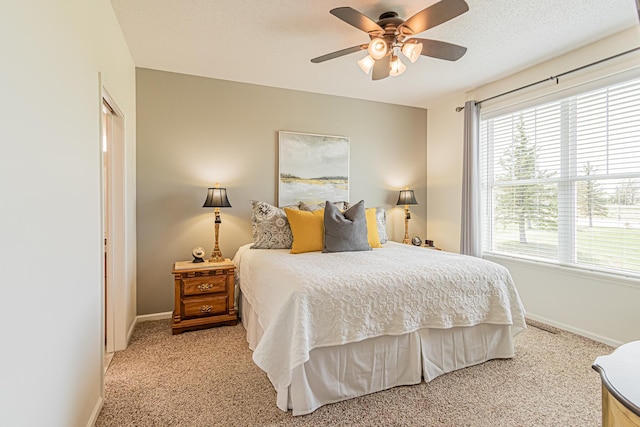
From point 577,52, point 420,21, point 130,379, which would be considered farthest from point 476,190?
point 130,379

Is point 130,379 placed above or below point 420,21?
below

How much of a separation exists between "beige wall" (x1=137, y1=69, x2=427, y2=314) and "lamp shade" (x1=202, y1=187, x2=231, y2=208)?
1.01 ft

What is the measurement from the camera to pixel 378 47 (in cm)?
220

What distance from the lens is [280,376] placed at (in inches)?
68.4

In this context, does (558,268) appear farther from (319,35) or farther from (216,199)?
(216,199)

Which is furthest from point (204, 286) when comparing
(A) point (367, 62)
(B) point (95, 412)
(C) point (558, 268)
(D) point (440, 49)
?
(C) point (558, 268)

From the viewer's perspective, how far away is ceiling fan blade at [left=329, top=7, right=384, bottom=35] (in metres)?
1.86

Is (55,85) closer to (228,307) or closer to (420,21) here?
(420,21)

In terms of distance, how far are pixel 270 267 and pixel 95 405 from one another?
4.12ft

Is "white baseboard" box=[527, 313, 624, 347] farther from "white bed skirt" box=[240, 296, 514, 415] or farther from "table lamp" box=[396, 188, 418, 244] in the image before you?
"table lamp" box=[396, 188, 418, 244]

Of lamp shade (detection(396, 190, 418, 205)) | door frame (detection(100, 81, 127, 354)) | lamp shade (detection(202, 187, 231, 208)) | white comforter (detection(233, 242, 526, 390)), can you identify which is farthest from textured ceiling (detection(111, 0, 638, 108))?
white comforter (detection(233, 242, 526, 390))

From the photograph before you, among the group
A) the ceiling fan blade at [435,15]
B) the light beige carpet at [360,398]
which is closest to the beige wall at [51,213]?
the light beige carpet at [360,398]

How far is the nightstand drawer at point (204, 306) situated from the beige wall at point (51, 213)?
105 cm

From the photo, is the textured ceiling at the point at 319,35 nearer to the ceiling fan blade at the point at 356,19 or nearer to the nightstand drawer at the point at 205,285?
the ceiling fan blade at the point at 356,19
